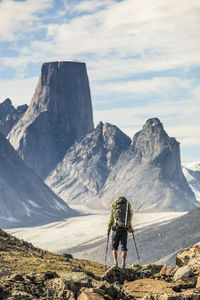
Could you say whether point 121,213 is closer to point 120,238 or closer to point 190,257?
point 120,238

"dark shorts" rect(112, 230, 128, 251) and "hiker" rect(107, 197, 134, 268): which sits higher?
"hiker" rect(107, 197, 134, 268)

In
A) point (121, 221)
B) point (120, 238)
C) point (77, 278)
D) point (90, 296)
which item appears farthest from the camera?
point (120, 238)

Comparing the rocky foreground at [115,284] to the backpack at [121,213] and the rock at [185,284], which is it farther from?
the backpack at [121,213]

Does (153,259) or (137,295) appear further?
(153,259)

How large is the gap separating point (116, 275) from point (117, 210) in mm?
2953

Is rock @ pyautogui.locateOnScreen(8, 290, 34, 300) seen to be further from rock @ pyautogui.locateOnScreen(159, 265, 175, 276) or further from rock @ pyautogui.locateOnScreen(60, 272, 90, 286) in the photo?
rock @ pyautogui.locateOnScreen(159, 265, 175, 276)

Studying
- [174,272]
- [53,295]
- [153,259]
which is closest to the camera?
[53,295]

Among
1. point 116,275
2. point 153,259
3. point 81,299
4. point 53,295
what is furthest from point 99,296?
point 153,259

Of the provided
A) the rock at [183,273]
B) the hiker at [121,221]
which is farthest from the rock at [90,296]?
the hiker at [121,221]

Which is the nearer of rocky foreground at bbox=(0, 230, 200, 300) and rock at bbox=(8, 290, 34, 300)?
rock at bbox=(8, 290, 34, 300)

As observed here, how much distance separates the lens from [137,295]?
14945mm

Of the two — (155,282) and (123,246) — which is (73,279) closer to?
(155,282)

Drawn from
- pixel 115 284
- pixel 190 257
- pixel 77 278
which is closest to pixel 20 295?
pixel 77 278

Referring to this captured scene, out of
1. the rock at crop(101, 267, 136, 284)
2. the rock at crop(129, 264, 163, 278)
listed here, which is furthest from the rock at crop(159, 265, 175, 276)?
the rock at crop(101, 267, 136, 284)
